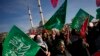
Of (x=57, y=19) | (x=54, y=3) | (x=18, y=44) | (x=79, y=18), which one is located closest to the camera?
(x=18, y=44)

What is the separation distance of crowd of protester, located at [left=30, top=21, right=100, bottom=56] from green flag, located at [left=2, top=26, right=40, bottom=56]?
1731mm

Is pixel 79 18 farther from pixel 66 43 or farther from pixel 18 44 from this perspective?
pixel 18 44

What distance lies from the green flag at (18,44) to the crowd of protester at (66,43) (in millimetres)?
1731

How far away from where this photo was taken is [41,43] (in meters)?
8.50

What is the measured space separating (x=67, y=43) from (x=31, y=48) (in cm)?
363

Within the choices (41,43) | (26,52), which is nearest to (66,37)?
(41,43)

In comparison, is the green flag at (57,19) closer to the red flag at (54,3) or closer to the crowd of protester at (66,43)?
the crowd of protester at (66,43)

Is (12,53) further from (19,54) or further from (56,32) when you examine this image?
(56,32)

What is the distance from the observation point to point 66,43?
9484mm

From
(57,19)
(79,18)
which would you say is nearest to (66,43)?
(57,19)

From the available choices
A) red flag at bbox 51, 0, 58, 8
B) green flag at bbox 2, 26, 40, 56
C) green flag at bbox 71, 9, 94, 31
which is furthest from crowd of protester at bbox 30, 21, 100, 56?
red flag at bbox 51, 0, 58, 8

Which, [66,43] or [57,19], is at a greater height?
[57,19]

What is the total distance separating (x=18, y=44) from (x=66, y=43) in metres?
3.93

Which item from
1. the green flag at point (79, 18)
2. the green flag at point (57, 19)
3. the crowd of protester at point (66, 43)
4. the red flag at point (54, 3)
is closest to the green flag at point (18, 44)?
the crowd of protester at point (66, 43)
